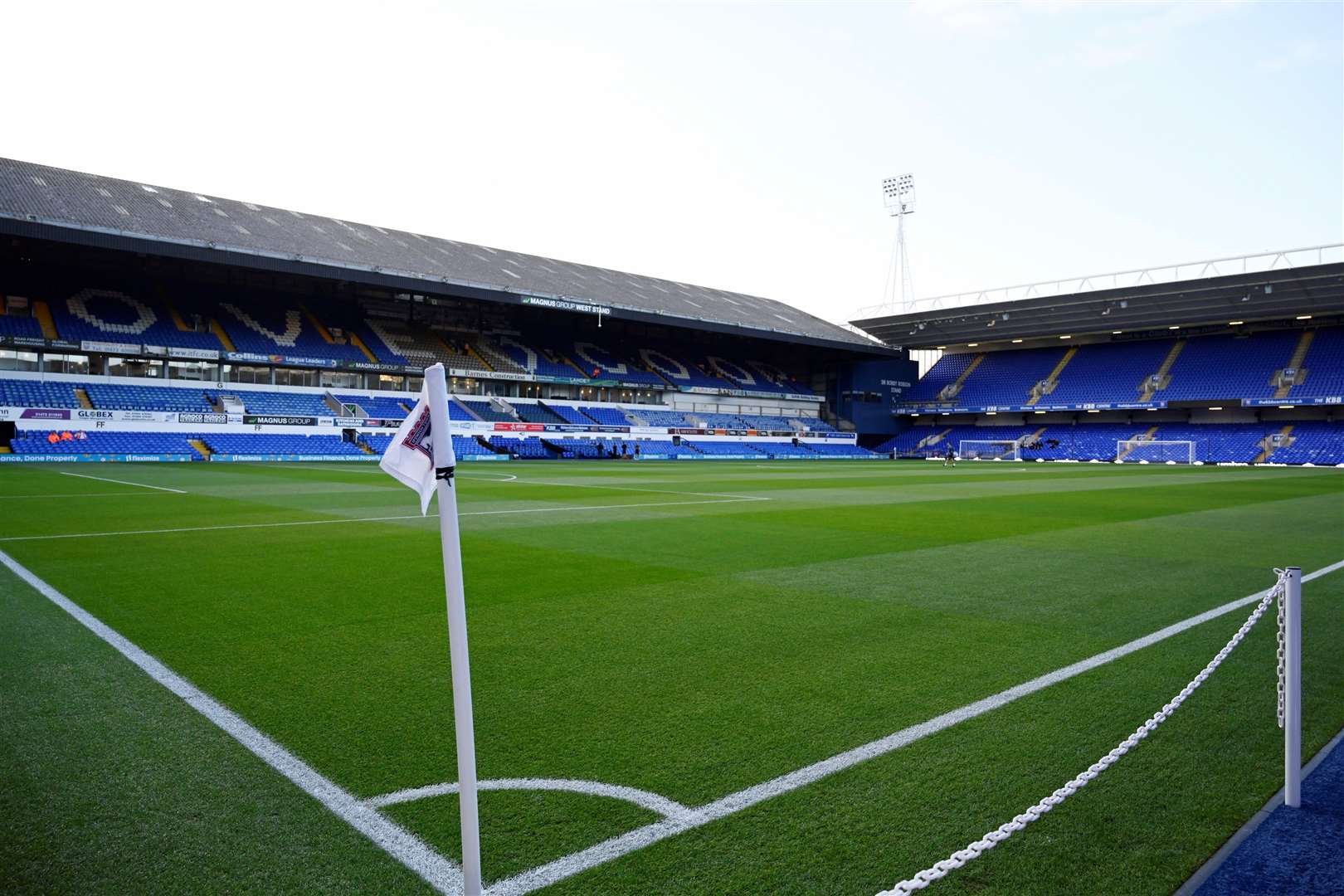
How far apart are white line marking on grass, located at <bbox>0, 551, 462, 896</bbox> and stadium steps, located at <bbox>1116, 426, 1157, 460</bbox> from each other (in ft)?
204

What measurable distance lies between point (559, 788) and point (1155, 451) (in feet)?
205

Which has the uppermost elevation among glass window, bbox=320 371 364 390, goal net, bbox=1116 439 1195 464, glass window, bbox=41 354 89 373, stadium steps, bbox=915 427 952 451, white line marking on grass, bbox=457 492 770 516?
glass window, bbox=41 354 89 373

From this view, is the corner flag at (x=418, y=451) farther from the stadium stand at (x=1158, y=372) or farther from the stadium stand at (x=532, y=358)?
the stadium stand at (x=1158, y=372)

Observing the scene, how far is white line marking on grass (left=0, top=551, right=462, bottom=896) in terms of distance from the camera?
2.75 meters

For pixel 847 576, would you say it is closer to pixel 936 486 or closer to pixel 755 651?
pixel 755 651

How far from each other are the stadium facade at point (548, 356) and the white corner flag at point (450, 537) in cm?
4027

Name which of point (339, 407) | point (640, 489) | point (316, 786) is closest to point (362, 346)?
point (339, 407)

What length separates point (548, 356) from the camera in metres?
57.4

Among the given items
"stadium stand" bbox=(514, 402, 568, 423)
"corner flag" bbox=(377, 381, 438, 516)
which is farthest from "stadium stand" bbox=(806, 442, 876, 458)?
"corner flag" bbox=(377, 381, 438, 516)

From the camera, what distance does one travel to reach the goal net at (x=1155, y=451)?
54.6 metres

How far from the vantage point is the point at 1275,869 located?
280 cm

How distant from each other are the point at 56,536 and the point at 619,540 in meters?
7.59

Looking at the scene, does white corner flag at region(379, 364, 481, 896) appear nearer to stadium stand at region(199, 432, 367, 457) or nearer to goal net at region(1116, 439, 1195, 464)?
stadium stand at region(199, 432, 367, 457)

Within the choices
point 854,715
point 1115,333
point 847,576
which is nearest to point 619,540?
point 847,576
